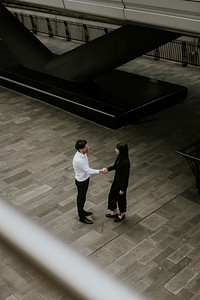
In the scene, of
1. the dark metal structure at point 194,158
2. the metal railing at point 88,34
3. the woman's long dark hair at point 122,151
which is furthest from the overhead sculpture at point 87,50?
the metal railing at point 88,34

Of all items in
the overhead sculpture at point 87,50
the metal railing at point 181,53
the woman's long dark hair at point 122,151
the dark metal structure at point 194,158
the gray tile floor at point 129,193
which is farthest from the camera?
the metal railing at point 181,53

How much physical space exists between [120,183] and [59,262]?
5002 mm

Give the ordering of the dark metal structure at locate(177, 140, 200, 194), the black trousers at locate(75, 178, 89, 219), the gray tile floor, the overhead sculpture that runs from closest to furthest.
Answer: the gray tile floor → the black trousers at locate(75, 178, 89, 219) → the dark metal structure at locate(177, 140, 200, 194) → the overhead sculpture

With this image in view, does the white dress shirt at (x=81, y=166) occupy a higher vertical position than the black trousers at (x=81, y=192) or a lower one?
→ higher

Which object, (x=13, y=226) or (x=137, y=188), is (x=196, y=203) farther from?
(x=13, y=226)

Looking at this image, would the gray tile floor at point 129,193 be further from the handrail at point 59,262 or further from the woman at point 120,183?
the handrail at point 59,262

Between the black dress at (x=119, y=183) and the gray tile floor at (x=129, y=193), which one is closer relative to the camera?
the gray tile floor at (x=129, y=193)

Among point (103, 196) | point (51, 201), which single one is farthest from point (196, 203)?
point (51, 201)

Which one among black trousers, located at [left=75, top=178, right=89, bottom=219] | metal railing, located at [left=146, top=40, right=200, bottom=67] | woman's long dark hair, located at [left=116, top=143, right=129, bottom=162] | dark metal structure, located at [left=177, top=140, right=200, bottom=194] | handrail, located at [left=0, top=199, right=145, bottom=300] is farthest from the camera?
metal railing, located at [left=146, top=40, right=200, bottom=67]

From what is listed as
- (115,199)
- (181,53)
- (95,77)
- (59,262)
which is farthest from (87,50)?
(59,262)

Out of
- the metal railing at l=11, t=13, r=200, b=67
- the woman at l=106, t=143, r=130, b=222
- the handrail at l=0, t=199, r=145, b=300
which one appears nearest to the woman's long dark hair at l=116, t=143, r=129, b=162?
the woman at l=106, t=143, r=130, b=222

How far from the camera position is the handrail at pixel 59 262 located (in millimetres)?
543

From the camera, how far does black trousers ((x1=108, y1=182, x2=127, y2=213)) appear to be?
5.66 meters

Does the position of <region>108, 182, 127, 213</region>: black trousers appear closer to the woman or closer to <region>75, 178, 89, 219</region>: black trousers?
the woman
